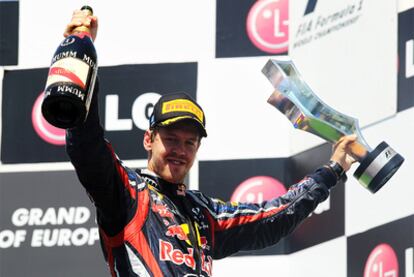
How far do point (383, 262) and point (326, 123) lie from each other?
79 centimetres

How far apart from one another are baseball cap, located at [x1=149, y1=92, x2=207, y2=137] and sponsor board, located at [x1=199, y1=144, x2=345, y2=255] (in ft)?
4.79

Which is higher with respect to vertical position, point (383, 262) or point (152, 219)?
point (383, 262)

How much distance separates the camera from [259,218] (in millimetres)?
3535

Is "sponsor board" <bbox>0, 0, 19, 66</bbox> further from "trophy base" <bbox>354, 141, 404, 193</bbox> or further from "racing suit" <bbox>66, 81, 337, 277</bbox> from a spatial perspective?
"racing suit" <bbox>66, 81, 337, 277</bbox>

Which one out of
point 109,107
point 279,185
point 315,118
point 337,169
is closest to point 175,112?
point 337,169

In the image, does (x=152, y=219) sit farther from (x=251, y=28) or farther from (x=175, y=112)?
(x=251, y=28)

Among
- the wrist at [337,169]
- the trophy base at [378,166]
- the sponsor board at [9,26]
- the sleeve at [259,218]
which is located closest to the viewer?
the sleeve at [259,218]

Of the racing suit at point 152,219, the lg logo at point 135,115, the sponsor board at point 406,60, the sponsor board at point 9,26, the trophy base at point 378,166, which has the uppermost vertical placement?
the sponsor board at point 9,26

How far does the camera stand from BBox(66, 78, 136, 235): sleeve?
2865mm

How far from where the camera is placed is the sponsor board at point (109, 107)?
16.2 ft

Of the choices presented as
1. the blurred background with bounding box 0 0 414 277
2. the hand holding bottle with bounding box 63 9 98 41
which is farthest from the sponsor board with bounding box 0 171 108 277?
the hand holding bottle with bounding box 63 9 98 41

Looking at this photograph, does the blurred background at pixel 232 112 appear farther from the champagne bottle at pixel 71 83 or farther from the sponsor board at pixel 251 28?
the champagne bottle at pixel 71 83

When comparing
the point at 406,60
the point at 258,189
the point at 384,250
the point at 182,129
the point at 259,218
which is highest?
the point at 406,60

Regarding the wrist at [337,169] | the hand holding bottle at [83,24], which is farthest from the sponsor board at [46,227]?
the hand holding bottle at [83,24]
